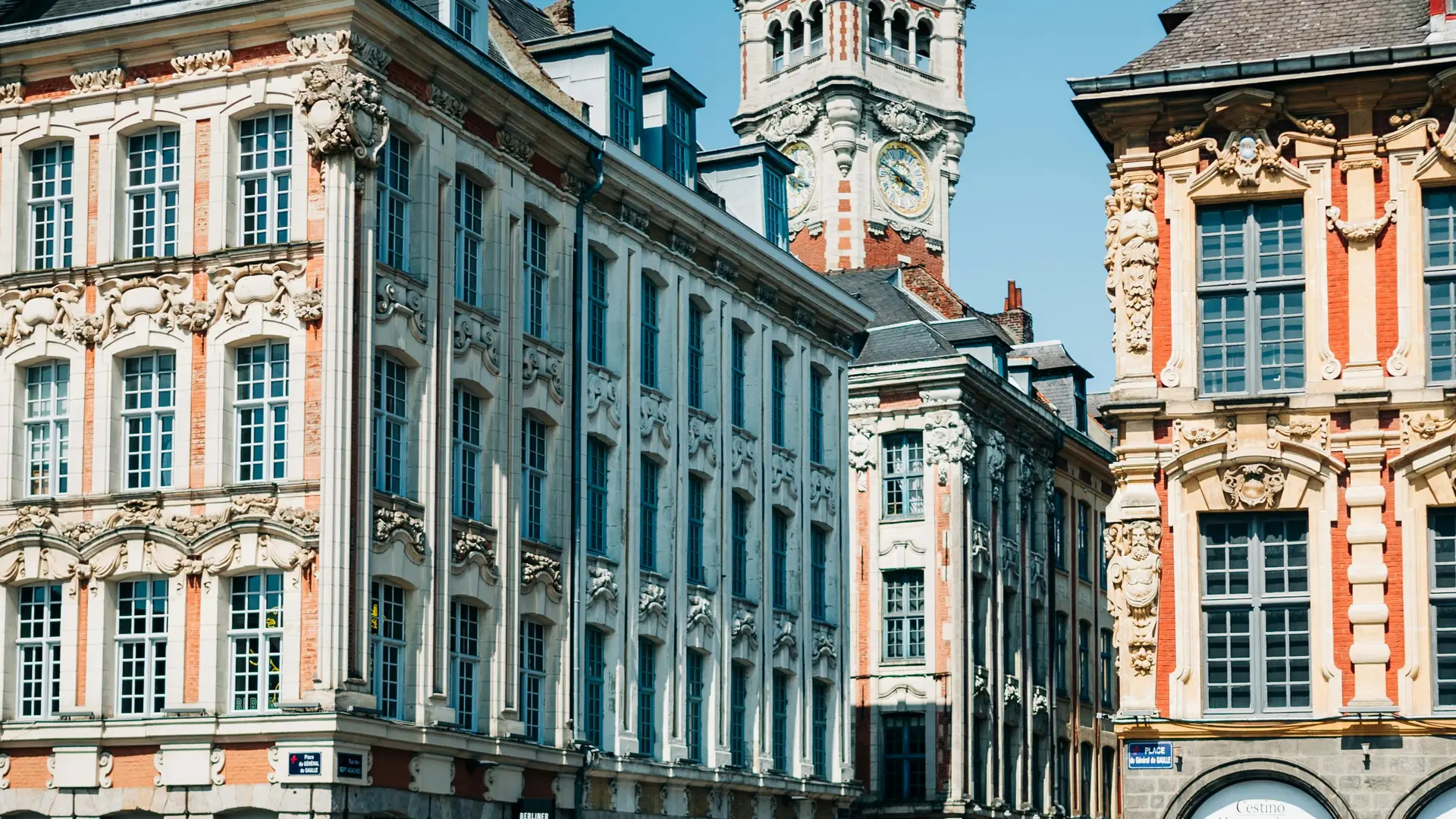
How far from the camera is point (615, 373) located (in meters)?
43.5

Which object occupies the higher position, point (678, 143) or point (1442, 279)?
point (678, 143)

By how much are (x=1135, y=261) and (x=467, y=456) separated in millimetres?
10983

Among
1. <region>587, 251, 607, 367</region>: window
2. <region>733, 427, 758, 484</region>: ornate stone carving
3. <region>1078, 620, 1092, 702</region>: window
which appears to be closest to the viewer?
<region>587, 251, 607, 367</region>: window

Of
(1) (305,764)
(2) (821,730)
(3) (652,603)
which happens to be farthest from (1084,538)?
(1) (305,764)

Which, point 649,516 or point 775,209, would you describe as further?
point 775,209

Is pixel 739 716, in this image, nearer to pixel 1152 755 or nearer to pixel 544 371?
pixel 544 371

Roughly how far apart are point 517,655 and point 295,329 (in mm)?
7323

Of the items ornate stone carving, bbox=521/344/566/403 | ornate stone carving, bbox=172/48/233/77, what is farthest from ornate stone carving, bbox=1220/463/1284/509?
ornate stone carving, bbox=172/48/233/77

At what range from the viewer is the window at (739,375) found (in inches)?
1934

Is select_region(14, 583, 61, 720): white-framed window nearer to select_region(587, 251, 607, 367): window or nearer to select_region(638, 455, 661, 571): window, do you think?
select_region(587, 251, 607, 367): window

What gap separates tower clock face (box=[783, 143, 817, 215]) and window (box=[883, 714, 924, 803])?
26.4 meters

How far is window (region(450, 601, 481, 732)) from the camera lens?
1463 inches

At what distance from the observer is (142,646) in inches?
1373

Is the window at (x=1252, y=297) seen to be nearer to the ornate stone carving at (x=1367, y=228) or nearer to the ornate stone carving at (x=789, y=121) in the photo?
the ornate stone carving at (x=1367, y=228)
